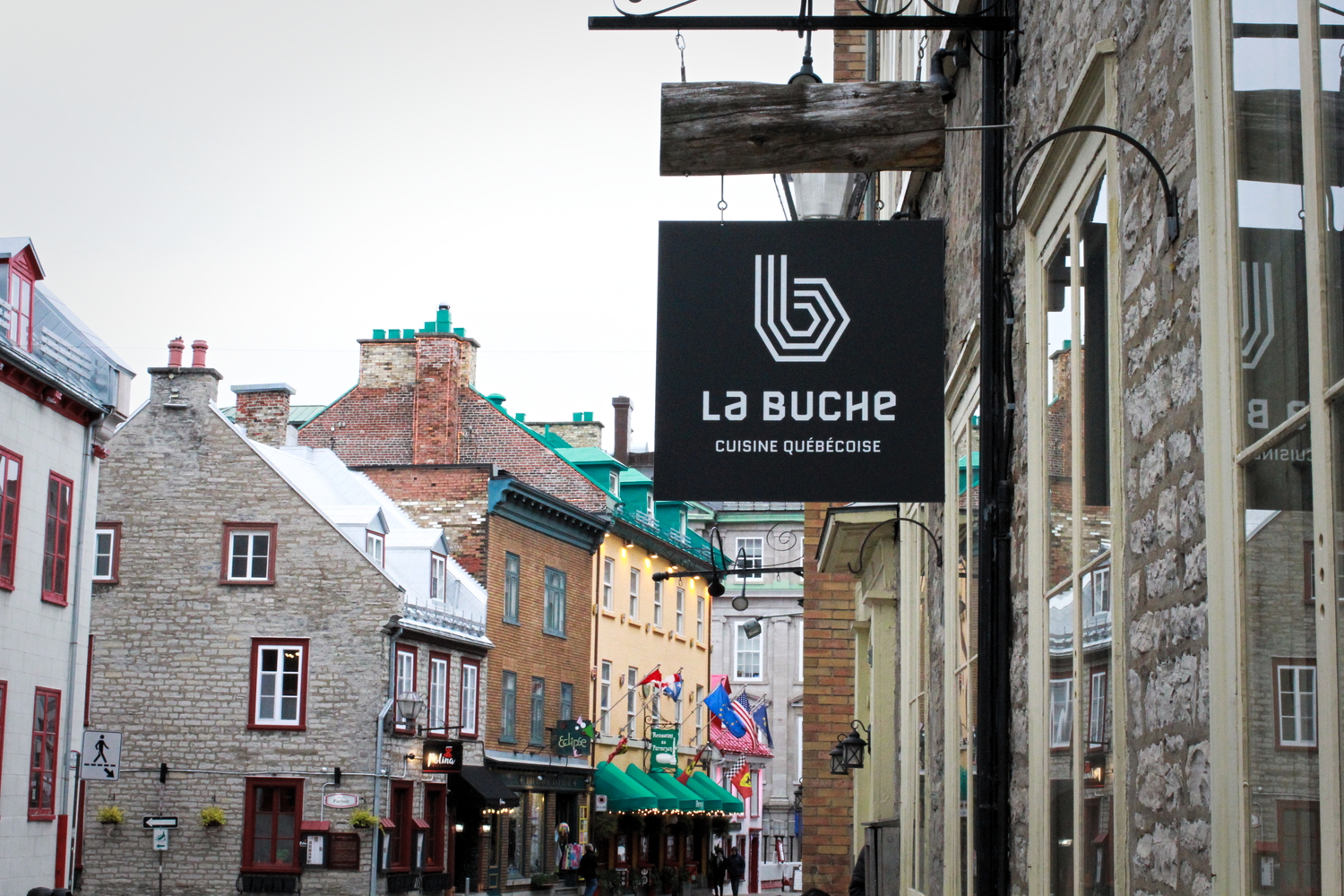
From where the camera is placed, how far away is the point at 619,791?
1667 inches

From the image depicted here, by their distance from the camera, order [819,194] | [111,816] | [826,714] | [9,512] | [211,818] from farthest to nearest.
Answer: [111,816], [211,818], [9,512], [826,714], [819,194]

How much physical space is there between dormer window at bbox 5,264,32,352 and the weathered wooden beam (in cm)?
1760

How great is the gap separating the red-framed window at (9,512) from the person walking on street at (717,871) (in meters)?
32.2

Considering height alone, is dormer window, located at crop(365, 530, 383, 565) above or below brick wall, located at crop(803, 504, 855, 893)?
above

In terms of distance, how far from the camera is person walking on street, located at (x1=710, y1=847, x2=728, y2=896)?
49906 millimetres

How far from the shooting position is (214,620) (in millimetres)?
31891

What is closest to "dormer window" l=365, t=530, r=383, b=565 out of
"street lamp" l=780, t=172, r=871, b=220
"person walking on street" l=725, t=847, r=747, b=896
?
"person walking on street" l=725, t=847, r=747, b=896

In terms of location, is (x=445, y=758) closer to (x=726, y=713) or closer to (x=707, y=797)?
(x=726, y=713)

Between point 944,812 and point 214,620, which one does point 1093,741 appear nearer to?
point 944,812

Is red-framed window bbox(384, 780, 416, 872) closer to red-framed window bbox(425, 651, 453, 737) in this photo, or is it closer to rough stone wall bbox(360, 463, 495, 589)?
red-framed window bbox(425, 651, 453, 737)

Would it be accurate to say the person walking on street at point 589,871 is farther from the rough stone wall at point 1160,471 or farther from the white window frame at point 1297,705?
the white window frame at point 1297,705

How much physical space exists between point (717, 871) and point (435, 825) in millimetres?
19091

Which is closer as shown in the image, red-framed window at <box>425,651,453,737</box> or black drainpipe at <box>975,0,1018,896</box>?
black drainpipe at <box>975,0,1018,896</box>

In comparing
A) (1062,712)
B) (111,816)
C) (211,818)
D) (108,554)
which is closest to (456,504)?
(108,554)
